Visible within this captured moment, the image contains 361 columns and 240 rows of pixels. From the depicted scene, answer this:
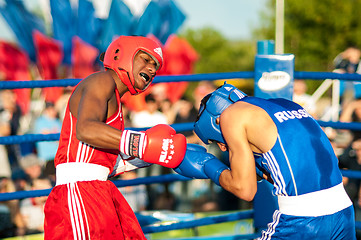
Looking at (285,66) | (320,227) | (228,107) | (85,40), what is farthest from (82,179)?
(85,40)

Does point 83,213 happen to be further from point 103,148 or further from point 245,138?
point 245,138

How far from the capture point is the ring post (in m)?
3.35

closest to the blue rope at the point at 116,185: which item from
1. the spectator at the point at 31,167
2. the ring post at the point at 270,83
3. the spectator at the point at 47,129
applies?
the ring post at the point at 270,83

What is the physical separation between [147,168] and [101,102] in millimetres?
3922

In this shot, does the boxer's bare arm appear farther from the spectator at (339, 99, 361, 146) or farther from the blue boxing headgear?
the spectator at (339, 99, 361, 146)

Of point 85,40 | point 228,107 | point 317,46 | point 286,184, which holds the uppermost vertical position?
point 317,46

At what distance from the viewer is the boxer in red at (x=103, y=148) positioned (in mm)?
2246

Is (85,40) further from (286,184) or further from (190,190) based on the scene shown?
(286,184)

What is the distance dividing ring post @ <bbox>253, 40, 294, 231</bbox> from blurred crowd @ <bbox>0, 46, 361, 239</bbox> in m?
1.85

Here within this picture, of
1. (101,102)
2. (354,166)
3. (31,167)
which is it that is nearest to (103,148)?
(101,102)

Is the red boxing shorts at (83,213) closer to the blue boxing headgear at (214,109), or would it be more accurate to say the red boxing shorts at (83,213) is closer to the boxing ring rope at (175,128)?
the blue boxing headgear at (214,109)

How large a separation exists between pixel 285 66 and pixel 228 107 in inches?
45.3

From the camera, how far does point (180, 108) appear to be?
6.55 meters

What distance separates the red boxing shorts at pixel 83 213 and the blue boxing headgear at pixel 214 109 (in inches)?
23.5
